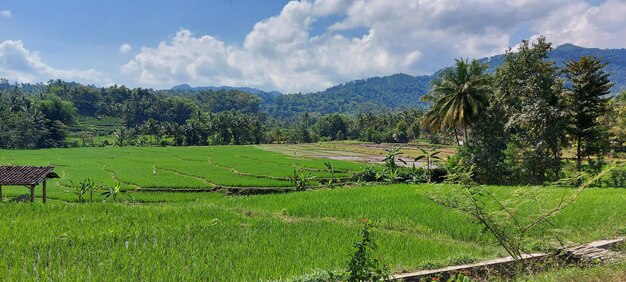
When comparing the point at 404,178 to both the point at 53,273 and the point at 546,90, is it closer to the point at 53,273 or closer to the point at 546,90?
the point at 546,90

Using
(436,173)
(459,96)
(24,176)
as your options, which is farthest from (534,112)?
(24,176)

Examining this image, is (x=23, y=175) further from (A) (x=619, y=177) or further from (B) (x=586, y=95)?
(A) (x=619, y=177)

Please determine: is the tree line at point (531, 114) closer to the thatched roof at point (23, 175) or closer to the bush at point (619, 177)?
the bush at point (619, 177)

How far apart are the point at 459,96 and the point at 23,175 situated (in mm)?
20667

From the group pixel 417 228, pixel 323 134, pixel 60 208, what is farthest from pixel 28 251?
pixel 323 134

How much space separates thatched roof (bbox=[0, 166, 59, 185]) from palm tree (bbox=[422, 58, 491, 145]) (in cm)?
1935

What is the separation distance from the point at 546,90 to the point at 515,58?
230cm

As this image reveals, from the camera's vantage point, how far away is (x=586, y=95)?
1795 centimetres

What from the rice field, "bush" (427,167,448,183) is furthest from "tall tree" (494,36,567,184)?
the rice field

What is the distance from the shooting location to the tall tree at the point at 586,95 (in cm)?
1762

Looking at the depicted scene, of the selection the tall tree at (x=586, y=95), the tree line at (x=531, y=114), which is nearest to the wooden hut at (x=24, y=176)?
the tree line at (x=531, y=114)

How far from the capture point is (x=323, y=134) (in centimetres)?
9194

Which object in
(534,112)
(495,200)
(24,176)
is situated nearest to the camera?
(495,200)

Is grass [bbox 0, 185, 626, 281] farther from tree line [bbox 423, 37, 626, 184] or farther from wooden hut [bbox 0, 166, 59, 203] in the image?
tree line [bbox 423, 37, 626, 184]
